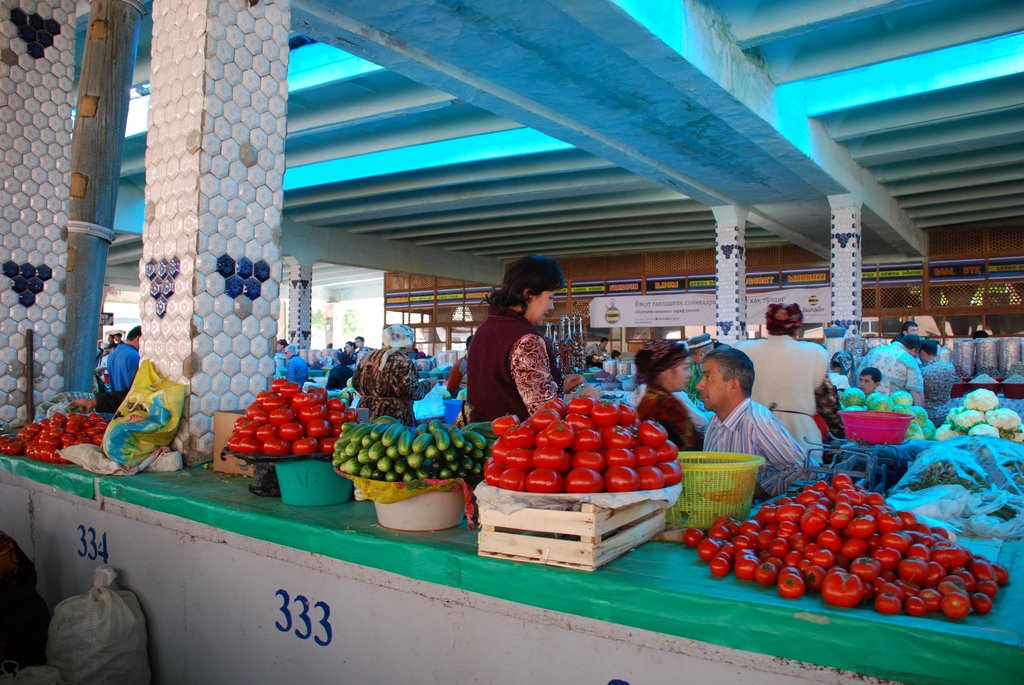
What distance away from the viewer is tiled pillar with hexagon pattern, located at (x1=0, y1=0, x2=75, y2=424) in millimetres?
4609

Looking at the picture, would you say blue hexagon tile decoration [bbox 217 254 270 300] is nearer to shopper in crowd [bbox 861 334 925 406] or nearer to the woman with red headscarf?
the woman with red headscarf

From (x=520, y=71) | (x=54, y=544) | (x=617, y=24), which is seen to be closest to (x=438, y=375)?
(x=520, y=71)

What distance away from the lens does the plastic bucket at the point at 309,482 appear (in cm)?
267

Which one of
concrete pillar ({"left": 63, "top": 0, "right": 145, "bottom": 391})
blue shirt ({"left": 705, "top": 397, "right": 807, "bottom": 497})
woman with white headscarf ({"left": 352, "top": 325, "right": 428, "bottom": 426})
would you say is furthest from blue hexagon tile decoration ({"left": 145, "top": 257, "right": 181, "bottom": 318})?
blue shirt ({"left": 705, "top": 397, "right": 807, "bottom": 497})

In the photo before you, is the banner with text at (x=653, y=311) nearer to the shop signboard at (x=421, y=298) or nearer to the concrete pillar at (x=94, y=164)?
the shop signboard at (x=421, y=298)

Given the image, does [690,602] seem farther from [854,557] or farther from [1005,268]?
[1005,268]

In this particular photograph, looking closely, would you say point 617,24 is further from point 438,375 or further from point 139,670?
point 438,375

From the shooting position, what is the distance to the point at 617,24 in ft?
18.0

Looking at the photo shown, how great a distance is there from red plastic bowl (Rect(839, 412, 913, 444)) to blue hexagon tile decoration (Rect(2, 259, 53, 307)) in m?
4.96

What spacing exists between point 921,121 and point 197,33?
8.07 meters

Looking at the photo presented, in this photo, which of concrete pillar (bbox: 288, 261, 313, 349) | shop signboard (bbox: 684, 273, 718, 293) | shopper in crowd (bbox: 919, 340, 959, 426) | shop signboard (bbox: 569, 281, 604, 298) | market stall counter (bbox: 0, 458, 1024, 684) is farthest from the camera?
shop signboard (bbox: 569, 281, 604, 298)

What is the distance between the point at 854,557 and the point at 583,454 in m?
0.70

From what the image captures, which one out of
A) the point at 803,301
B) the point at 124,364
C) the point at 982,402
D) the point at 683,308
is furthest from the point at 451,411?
the point at 803,301

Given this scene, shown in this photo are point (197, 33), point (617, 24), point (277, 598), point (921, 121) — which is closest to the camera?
point (277, 598)
